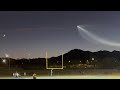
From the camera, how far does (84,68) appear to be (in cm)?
631
